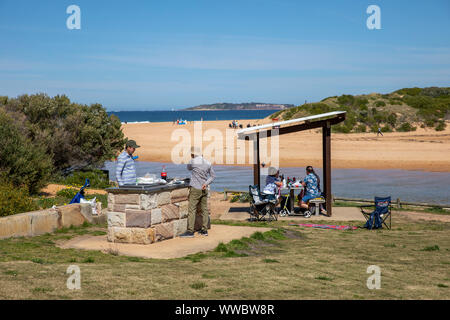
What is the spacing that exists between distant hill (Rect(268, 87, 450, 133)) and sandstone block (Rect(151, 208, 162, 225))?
42172mm

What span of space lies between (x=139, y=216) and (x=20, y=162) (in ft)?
25.1

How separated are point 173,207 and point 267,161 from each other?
25003 millimetres

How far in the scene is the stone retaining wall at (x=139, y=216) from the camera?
8.99 meters

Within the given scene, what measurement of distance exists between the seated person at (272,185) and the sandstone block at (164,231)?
166 inches

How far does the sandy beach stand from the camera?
3183cm

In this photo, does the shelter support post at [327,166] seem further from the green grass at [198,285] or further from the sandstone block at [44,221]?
the green grass at [198,285]

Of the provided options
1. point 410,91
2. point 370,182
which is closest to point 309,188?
point 370,182

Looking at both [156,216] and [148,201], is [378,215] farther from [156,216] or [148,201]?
[148,201]

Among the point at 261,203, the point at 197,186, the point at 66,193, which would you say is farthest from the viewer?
the point at 66,193

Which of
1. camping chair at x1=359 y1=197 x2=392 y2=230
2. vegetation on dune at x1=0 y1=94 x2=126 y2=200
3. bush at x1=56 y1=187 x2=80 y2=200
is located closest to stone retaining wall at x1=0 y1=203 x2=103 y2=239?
bush at x1=56 y1=187 x2=80 y2=200

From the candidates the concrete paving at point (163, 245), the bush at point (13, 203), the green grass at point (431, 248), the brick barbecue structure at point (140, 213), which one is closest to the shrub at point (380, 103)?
the green grass at point (431, 248)

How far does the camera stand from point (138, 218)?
905 centimetres

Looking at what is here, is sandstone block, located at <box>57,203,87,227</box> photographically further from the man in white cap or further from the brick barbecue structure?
the man in white cap
